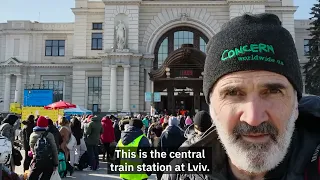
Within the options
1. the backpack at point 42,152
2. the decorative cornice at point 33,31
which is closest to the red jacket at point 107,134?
the backpack at point 42,152

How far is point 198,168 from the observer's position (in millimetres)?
1663

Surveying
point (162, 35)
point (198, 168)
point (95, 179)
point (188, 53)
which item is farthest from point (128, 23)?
point (198, 168)

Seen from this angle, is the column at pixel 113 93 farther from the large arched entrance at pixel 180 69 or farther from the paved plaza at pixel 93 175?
the paved plaza at pixel 93 175

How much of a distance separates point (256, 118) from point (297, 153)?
1.15 ft

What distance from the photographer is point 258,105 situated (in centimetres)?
142

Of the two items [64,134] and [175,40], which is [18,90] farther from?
[64,134]

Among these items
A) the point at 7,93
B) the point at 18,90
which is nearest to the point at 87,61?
the point at 18,90

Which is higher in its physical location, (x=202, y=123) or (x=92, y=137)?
(x=202, y=123)

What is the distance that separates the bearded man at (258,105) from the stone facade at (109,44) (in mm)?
27806

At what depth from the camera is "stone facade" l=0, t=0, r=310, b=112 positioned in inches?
1193

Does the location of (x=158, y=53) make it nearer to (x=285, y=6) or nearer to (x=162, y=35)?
(x=162, y=35)

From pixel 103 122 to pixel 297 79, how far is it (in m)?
12.8

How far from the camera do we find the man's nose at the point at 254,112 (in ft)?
4.58

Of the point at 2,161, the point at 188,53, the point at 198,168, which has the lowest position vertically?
A: the point at 2,161
